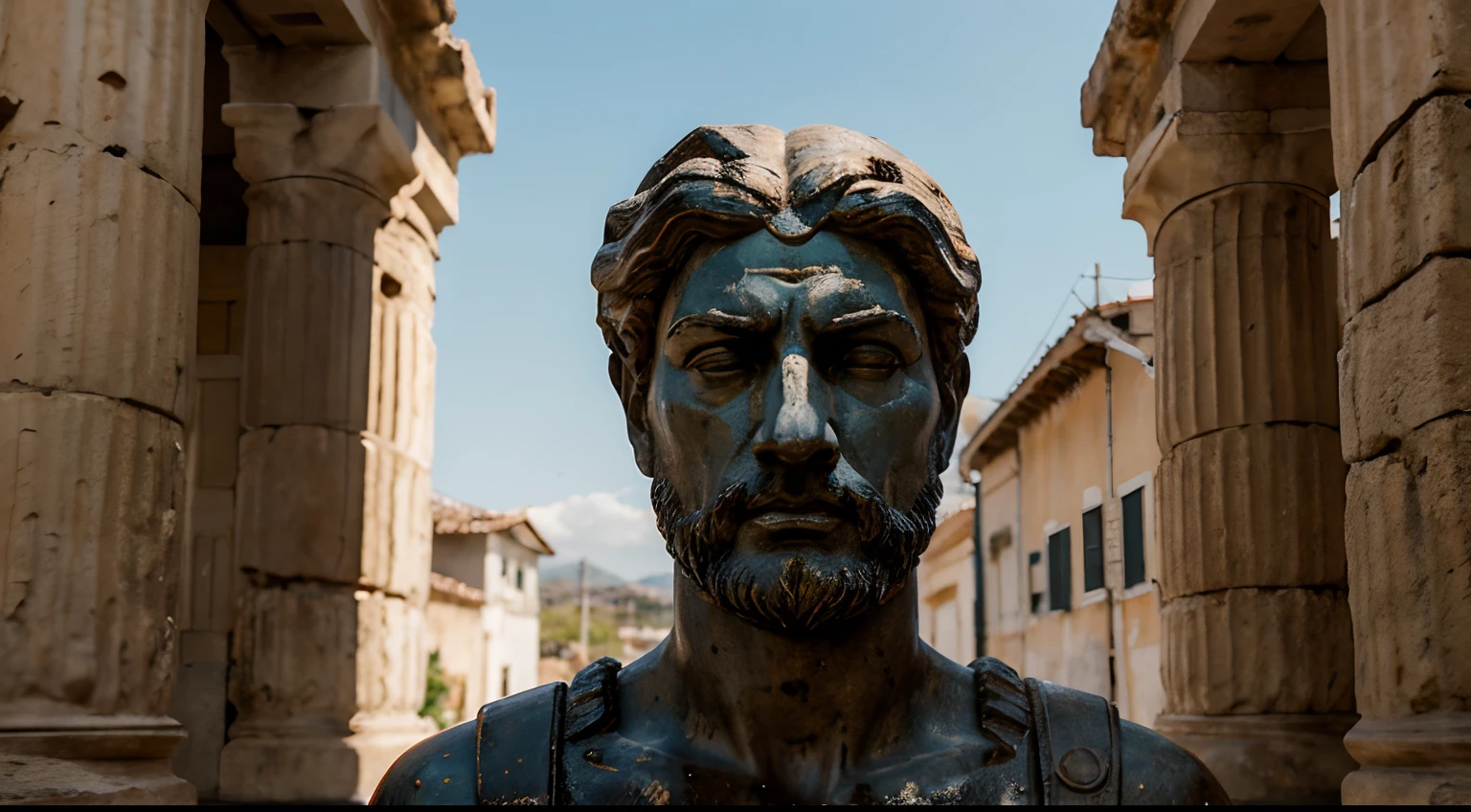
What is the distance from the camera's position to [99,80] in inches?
207

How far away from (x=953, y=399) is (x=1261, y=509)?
5499 millimetres

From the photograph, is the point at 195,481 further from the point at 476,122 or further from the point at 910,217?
the point at 910,217

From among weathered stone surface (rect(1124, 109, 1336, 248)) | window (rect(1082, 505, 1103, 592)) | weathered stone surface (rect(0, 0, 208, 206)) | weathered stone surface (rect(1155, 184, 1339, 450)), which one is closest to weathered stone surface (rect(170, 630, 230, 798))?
weathered stone surface (rect(0, 0, 208, 206))

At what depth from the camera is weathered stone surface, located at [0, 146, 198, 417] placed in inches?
198

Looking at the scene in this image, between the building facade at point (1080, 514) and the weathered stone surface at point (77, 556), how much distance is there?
757 centimetres

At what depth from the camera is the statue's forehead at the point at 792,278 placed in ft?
7.06

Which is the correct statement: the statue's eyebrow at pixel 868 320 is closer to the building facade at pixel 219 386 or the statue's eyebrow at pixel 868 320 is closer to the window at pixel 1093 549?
the building facade at pixel 219 386

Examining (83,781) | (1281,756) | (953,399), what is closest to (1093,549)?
(1281,756)

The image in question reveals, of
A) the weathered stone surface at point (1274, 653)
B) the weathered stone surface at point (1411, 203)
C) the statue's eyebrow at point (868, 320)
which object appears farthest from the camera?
the weathered stone surface at point (1274, 653)

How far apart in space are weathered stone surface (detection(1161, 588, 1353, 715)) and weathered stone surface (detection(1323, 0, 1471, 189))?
290cm

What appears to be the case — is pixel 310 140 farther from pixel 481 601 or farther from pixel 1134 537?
pixel 481 601

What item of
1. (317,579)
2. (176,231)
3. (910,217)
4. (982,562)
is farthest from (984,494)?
(910,217)

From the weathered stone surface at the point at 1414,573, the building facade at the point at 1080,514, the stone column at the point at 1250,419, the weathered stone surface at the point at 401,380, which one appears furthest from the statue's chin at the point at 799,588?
the building facade at the point at 1080,514

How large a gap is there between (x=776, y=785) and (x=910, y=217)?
0.85 metres
